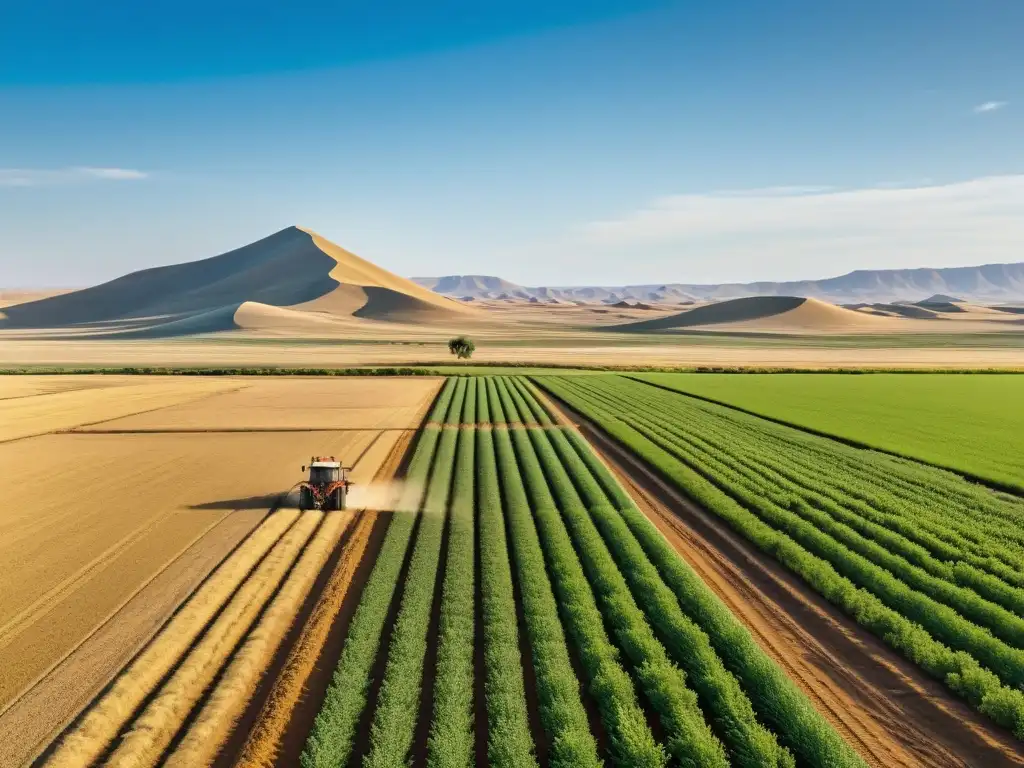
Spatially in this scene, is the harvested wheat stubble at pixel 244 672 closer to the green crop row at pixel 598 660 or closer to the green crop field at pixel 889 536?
the green crop row at pixel 598 660

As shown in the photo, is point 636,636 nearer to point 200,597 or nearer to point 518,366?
point 200,597

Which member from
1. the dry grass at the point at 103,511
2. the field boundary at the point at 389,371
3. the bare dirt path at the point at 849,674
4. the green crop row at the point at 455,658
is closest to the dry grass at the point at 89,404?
the dry grass at the point at 103,511

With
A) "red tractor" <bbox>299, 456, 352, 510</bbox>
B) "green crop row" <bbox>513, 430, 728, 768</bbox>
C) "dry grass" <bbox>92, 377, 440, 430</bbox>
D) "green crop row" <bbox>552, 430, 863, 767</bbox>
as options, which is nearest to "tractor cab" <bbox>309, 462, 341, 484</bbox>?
"red tractor" <bbox>299, 456, 352, 510</bbox>

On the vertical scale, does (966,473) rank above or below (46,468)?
below

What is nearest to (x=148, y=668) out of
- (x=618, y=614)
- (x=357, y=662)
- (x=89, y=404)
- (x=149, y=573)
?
(x=357, y=662)

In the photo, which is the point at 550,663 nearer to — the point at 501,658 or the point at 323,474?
the point at 501,658

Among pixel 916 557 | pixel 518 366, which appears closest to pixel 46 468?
pixel 916 557

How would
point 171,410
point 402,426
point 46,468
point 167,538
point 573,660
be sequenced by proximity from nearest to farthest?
point 573,660, point 167,538, point 46,468, point 402,426, point 171,410
